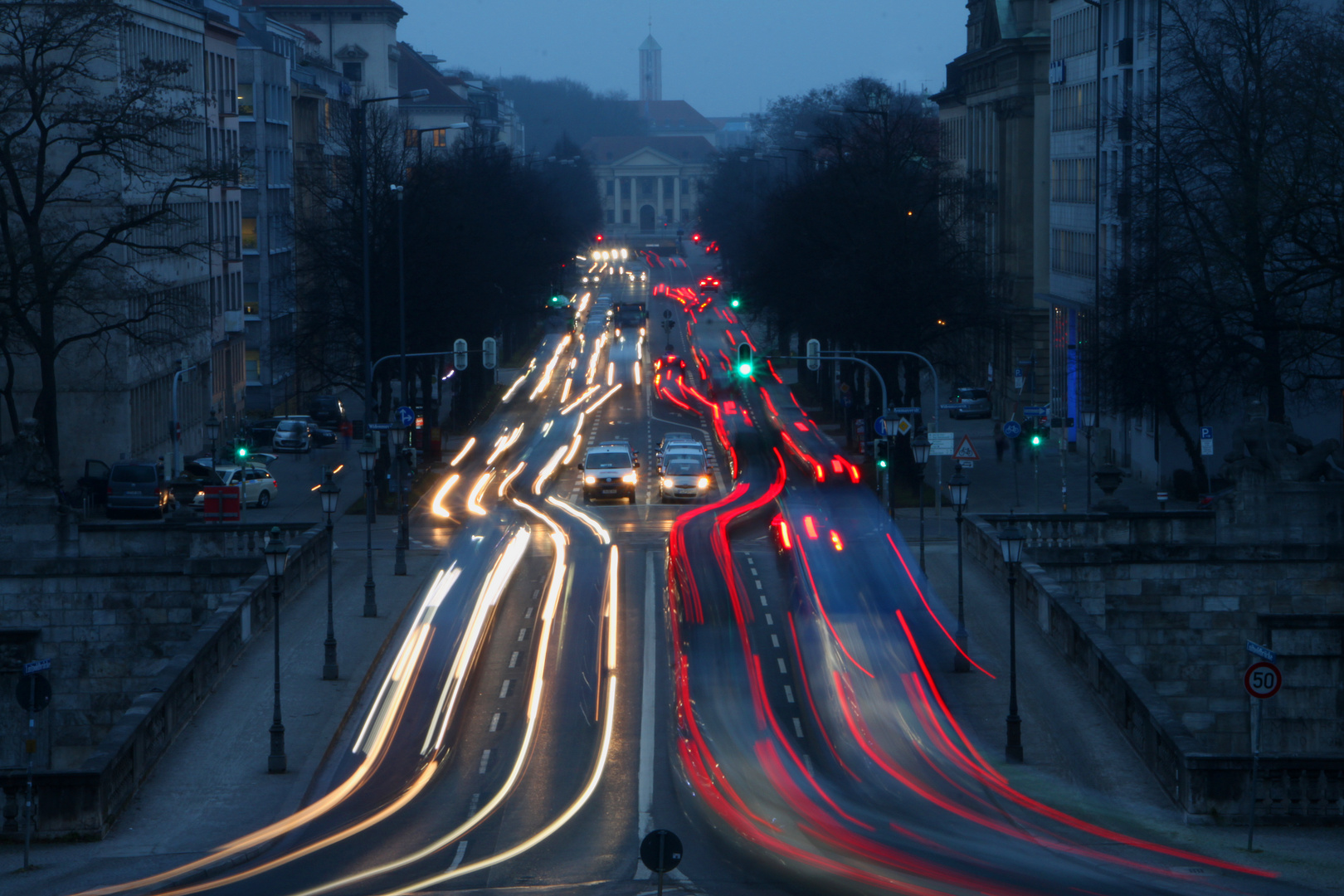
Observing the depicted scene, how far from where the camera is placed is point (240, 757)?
87.7ft

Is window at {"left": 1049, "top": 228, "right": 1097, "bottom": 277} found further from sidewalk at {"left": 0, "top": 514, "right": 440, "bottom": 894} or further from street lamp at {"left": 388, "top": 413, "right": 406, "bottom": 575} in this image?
sidewalk at {"left": 0, "top": 514, "right": 440, "bottom": 894}

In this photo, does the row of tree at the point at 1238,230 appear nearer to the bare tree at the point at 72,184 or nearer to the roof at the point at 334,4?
the bare tree at the point at 72,184

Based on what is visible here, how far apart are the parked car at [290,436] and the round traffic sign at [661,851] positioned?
56343mm

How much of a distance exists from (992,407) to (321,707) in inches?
2340

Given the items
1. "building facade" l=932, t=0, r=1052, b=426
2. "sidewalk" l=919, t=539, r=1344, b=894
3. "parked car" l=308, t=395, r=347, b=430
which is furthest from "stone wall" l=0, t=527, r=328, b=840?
"building facade" l=932, t=0, r=1052, b=426

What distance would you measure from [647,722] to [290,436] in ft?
144

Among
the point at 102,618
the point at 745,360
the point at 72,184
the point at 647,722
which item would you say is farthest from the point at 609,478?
the point at 647,722

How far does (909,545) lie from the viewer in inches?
1843

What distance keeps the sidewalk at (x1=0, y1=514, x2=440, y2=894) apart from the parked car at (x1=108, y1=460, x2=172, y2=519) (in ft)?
49.9

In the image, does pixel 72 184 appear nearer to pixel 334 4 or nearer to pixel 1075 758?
pixel 1075 758

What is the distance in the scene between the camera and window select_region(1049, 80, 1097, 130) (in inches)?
2832

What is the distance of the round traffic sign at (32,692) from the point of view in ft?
72.6

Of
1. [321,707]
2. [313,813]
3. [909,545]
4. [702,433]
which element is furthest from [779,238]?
[313,813]

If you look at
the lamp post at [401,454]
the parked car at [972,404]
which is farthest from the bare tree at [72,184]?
the parked car at [972,404]
